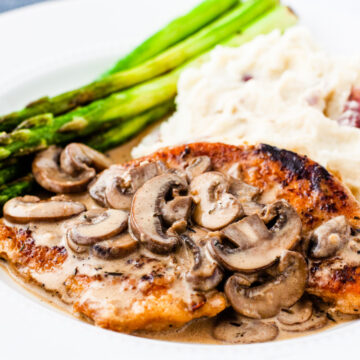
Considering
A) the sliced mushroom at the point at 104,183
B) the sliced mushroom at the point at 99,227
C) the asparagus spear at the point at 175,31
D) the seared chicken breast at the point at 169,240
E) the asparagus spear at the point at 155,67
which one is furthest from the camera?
the asparagus spear at the point at 175,31

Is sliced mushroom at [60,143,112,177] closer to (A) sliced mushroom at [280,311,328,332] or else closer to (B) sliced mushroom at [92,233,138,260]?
(B) sliced mushroom at [92,233,138,260]

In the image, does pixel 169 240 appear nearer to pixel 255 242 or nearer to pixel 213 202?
pixel 213 202

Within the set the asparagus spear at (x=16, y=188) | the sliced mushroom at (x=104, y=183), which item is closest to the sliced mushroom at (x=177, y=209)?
the sliced mushroom at (x=104, y=183)

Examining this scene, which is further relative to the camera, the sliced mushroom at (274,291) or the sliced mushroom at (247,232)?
the sliced mushroom at (247,232)

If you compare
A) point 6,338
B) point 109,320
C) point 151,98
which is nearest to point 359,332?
point 109,320

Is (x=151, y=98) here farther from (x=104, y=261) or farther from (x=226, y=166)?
(x=104, y=261)

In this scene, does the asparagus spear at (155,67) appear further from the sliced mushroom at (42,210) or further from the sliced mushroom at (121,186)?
the sliced mushroom at (121,186)

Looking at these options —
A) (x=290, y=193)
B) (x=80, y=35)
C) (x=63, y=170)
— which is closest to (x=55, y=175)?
(x=63, y=170)
